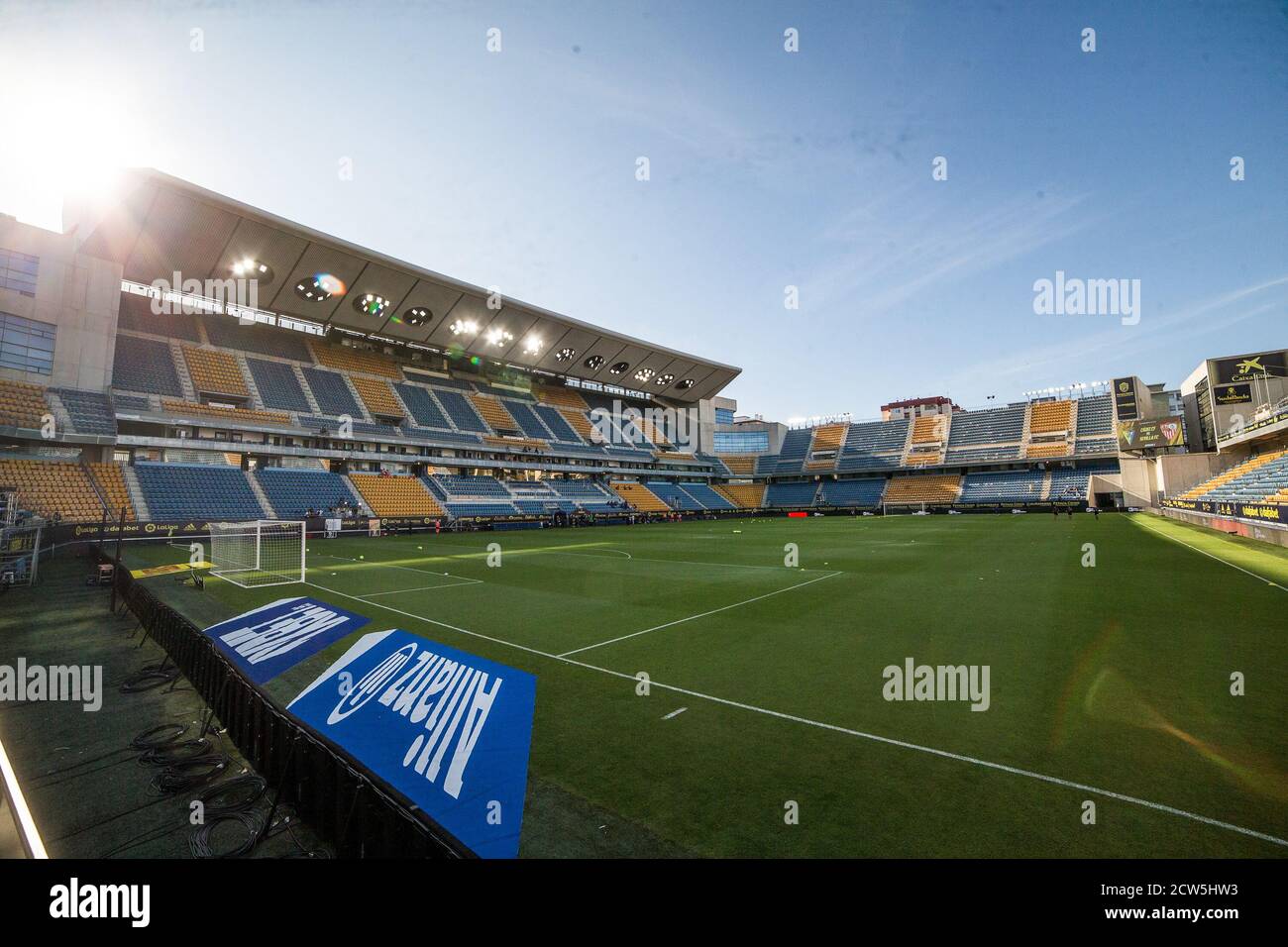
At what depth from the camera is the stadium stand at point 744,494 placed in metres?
72.7

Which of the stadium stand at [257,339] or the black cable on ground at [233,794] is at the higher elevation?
the stadium stand at [257,339]

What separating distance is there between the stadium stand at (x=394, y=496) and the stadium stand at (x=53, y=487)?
15.0 m

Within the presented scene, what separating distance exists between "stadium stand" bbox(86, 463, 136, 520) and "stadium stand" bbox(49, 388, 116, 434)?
2125mm

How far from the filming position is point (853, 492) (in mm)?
71625

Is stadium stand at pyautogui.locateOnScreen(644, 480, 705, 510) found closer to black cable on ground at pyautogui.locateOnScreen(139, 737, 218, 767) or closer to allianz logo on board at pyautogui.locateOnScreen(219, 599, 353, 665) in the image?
allianz logo on board at pyautogui.locateOnScreen(219, 599, 353, 665)

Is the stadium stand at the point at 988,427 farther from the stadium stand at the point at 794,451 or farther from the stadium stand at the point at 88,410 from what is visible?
the stadium stand at the point at 88,410

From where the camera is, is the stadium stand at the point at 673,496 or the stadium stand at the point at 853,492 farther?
the stadium stand at the point at 853,492

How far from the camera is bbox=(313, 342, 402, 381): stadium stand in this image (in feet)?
160

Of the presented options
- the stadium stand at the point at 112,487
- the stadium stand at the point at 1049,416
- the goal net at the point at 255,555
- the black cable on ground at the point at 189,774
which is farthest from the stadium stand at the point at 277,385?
the stadium stand at the point at 1049,416

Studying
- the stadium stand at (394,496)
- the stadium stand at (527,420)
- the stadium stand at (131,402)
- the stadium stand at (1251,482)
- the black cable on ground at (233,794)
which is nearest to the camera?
the black cable on ground at (233,794)

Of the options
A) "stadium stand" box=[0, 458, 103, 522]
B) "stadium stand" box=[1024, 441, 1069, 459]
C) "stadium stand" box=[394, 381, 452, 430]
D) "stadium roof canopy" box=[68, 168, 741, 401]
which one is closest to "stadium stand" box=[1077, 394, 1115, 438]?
"stadium stand" box=[1024, 441, 1069, 459]

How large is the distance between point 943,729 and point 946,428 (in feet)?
253

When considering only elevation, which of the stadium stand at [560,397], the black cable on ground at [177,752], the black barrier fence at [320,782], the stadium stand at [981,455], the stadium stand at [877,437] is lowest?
the black cable on ground at [177,752]
